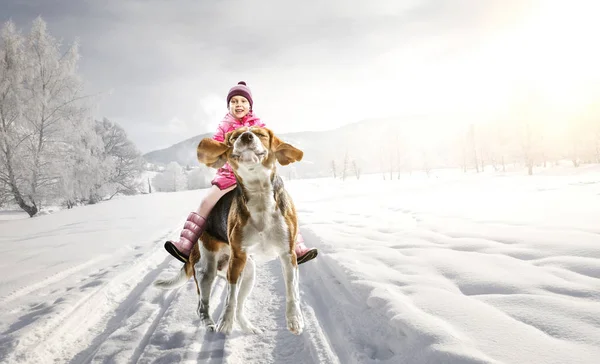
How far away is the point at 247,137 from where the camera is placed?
61.1 inches

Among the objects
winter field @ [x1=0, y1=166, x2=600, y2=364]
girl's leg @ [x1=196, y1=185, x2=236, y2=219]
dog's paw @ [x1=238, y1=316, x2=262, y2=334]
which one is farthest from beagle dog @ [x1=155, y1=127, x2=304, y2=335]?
winter field @ [x1=0, y1=166, x2=600, y2=364]

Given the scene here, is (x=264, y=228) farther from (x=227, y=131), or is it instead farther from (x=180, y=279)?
(x=180, y=279)

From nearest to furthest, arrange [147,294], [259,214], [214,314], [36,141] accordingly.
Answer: [259,214], [214,314], [147,294], [36,141]

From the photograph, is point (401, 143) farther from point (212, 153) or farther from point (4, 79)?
point (212, 153)

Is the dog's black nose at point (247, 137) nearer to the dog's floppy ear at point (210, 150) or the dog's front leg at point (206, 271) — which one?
the dog's floppy ear at point (210, 150)

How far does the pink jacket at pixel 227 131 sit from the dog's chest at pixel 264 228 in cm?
56

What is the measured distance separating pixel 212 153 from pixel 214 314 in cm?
201

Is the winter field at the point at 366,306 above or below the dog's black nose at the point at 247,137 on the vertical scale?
below

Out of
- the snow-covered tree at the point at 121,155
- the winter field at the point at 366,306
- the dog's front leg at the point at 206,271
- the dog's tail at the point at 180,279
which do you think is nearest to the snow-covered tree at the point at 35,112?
the snow-covered tree at the point at 121,155

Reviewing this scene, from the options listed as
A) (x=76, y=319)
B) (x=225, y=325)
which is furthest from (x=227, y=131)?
(x=76, y=319)

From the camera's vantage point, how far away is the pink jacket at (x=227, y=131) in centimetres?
226

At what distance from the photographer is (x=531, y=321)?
2018mm

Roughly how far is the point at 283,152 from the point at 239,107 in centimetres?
103

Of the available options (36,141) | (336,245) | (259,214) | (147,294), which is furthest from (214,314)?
(36,141)
